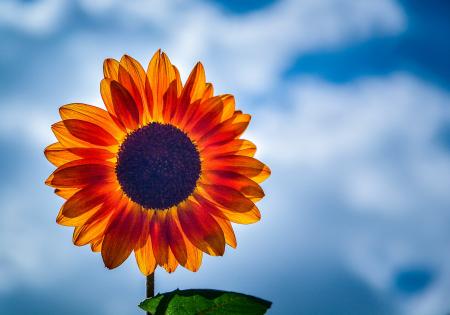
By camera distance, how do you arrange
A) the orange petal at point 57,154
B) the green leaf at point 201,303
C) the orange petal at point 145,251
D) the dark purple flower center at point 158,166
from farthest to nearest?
1. the dark purple flower center at point 158,166
2. the orange petal at point 57,154
3. the orange petal at point 145,251
4. the green leaf at point 201,303

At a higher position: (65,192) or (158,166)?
(158,166)

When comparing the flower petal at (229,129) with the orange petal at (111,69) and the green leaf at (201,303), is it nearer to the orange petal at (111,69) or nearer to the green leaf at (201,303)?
the orange petal at (111,69)

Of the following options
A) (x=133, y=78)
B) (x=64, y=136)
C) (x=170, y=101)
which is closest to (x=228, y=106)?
(x=170, y=101)

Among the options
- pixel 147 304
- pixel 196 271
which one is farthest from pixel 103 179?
pixel 147 304

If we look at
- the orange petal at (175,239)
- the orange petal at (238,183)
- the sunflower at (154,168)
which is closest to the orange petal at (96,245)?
the sunflower at (154,168)

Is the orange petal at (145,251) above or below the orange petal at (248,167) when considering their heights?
below

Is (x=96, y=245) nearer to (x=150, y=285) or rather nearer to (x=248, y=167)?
(x=150, y=285)

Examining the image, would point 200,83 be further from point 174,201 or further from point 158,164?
point 174,201
